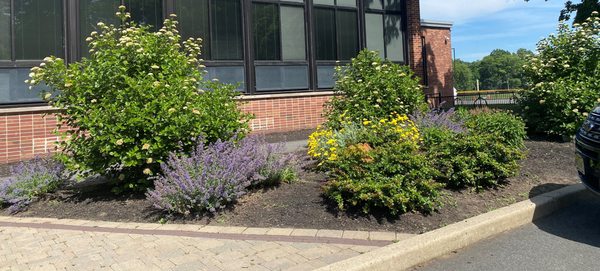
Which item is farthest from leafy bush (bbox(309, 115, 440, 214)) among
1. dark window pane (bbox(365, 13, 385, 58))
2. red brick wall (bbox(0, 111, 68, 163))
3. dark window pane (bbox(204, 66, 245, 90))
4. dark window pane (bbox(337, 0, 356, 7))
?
dark window pane (bbox(365, 13, 385, 58))

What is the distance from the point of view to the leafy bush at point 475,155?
569 cm

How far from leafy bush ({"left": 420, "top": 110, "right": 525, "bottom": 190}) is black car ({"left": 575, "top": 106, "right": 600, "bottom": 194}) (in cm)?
95

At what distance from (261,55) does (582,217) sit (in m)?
8.85

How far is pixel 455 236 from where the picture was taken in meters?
4.36

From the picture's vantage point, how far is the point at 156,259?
3.84m

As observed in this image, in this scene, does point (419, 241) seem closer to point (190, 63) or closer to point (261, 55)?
point (190, 63)

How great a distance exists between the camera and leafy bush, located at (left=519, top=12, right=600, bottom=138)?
27.8 ft

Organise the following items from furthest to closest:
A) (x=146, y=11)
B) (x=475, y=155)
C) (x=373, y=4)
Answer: (x=373, y=4), (x=146, y=11), (x=475, y=155)

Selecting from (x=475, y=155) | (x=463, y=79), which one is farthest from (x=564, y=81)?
(x=463, y=79)

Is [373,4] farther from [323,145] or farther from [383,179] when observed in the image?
[383,179]

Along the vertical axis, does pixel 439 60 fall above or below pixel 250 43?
above

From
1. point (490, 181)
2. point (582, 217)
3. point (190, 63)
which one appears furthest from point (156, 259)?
point (582, 217)

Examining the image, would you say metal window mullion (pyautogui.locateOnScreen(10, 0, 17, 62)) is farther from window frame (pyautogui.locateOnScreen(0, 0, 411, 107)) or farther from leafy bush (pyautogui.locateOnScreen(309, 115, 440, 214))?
leafy bush (pyautogui.locateOnScreen(309, 115, 440, 214))

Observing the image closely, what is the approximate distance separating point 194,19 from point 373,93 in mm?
5795
